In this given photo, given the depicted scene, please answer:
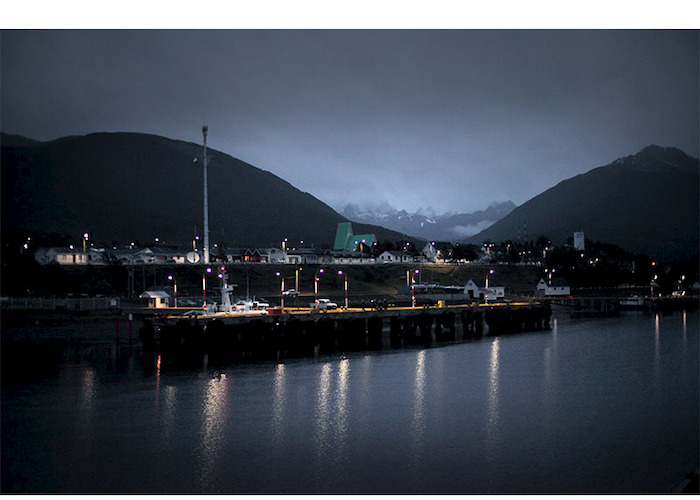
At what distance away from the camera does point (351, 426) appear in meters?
27.6

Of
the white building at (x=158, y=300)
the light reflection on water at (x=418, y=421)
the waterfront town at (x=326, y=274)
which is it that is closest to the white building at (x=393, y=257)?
the waterfront town at (x=326, y=274)

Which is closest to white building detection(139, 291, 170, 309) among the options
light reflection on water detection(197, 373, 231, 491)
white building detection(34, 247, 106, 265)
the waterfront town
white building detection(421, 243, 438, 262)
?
the waterfront town

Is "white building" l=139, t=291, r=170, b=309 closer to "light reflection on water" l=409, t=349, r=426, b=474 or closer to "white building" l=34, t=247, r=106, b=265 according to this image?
"white building" l=34, t=247, r=106, b=265

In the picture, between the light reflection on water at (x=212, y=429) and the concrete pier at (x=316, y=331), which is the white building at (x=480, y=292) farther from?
the light reflection on water at (x=212, y=429)

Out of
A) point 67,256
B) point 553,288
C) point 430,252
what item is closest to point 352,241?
point 430,252

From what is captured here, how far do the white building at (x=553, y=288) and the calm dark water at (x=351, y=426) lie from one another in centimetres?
5834

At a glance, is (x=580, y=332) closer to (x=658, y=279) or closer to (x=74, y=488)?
(x=74, y=488)

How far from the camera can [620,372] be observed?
4034cm

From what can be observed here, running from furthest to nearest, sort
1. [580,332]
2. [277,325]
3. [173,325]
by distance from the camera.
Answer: [580,332] → [277,325] → [173,325]

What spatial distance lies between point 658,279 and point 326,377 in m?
110

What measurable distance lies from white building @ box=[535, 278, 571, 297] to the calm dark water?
58336mm

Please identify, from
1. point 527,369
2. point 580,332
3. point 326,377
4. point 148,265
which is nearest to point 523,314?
point 580,332

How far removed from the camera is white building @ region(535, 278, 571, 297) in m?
101

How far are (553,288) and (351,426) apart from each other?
8149 centimetres
